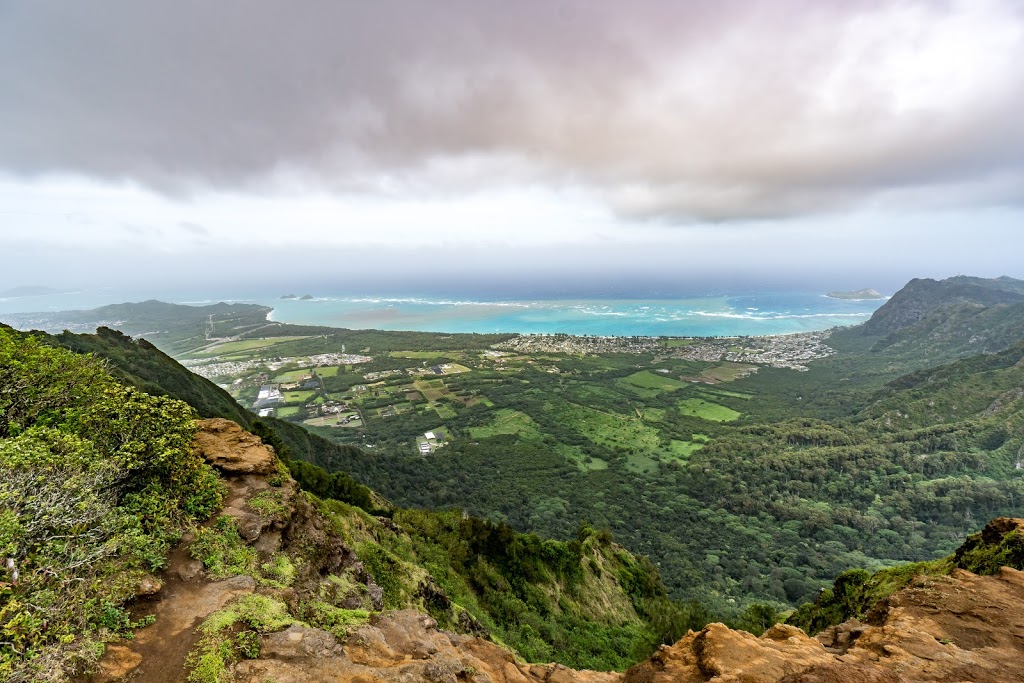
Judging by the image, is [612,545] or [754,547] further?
[754,547]

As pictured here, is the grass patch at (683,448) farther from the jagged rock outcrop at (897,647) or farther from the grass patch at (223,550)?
the grass patch at (223,550)

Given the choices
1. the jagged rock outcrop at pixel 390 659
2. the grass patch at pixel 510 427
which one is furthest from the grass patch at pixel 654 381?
the jagged rock outcrop at pixel 390 659

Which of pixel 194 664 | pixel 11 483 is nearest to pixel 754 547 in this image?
pixel 194 664

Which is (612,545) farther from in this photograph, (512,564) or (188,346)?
(188,346)

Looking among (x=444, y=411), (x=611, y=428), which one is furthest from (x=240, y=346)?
(x=611, y=428)

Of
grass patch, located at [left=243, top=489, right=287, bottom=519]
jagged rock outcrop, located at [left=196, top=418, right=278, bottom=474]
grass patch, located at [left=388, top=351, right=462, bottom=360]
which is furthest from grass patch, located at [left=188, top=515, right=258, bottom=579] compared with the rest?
grass patch, located at [left=388, top=351, right=462, bottom=360]

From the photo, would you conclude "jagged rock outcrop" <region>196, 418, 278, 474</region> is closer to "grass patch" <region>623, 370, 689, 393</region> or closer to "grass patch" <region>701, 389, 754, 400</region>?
"grass patch" <region>623, 370, 689, 393</region>

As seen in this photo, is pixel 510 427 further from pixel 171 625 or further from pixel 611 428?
pixel 171 625
